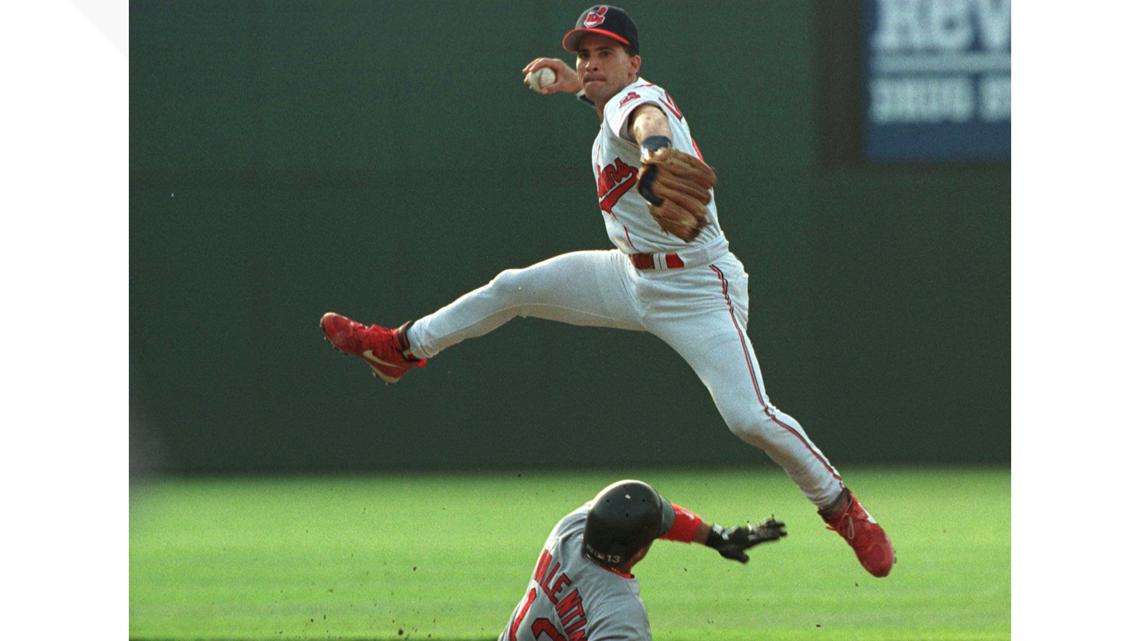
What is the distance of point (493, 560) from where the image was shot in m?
7.21

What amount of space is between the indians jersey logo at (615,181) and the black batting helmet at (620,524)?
1062 mm

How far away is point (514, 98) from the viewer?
10.2 meters

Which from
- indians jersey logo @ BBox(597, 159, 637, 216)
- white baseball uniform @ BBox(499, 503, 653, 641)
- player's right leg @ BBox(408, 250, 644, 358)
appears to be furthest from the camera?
player's right leg @ BBox(408, 250, 644, 358)

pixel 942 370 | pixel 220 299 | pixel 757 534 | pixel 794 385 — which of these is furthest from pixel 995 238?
pixel 757 534

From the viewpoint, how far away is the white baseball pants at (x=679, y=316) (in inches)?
174

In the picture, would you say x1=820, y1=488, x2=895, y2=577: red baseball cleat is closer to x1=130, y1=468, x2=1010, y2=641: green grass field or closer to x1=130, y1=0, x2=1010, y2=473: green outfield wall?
x1=130, y1=468, x2=1010, y2=641: green grass field

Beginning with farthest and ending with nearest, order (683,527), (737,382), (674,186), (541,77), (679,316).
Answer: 1. (541,77)
2. (679,316)
3. (737,382)
4. (683,527)
5. (674,186)

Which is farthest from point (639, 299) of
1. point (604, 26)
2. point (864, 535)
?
point (864, 535)

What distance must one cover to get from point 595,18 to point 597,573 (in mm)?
1671

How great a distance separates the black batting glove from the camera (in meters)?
4.14

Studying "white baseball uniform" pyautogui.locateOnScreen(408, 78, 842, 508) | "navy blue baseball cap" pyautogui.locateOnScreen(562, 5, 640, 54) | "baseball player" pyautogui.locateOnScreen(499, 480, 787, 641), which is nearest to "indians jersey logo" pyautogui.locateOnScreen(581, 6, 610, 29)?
"navy blue baseball cap" pyautogui.locateOnScreen(562, 5, 640, 54)

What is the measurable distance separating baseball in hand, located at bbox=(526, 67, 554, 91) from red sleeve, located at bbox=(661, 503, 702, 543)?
5.13ft

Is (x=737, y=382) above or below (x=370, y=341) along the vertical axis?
below

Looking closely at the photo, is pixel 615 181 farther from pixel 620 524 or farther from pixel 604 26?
pixel 620 524
